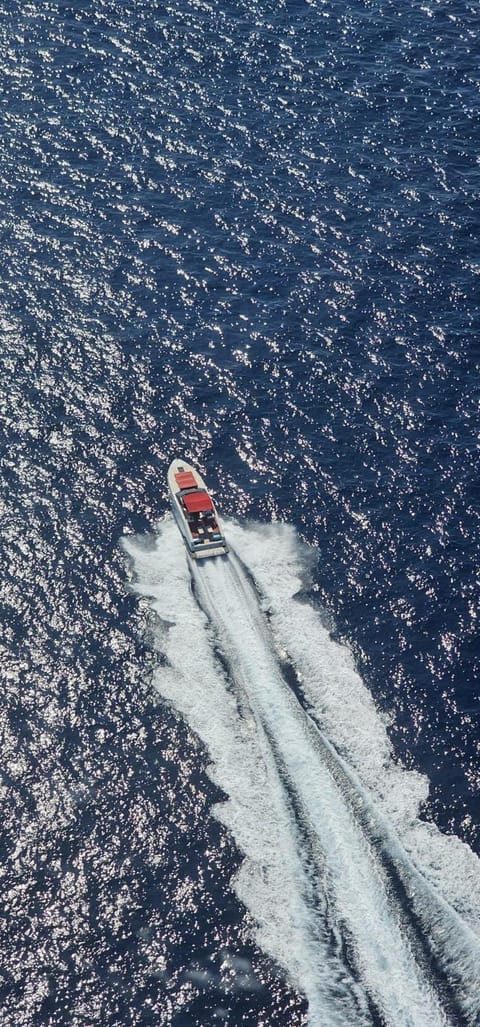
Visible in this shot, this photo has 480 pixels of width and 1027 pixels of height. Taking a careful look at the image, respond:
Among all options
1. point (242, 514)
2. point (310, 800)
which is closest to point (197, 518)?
point (242, 514)

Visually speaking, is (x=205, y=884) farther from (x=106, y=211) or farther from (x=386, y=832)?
(x=106, y=211)

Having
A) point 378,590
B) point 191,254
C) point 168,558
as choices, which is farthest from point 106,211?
point 378,590

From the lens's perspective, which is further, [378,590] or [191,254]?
[191,254]

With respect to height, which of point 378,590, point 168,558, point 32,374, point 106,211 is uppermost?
point 106,211

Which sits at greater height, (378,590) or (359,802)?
(378,590)

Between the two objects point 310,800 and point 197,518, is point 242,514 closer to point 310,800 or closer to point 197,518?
point 197,518

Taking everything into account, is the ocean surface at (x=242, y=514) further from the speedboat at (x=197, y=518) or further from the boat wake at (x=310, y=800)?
the speedboat at (x=197, y=518)
